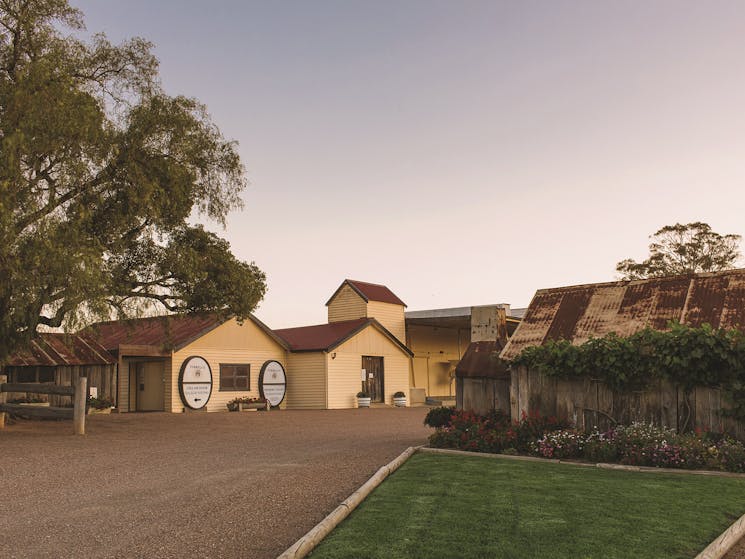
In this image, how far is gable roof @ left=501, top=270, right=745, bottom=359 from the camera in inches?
511

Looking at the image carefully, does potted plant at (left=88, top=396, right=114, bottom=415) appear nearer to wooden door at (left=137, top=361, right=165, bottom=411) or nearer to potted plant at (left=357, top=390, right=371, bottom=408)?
wooden door at (left=137, top=361, right=165, bottom=411)

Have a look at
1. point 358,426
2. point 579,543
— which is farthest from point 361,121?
point 579,543

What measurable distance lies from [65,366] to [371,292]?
15933 millimetres

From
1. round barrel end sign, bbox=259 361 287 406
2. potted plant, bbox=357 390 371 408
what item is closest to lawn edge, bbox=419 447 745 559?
round barrel end sign, bbox=259 361 287 406

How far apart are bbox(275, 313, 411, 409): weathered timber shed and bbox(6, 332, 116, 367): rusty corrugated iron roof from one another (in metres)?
9.03

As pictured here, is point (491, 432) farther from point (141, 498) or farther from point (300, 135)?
point (300, 135)

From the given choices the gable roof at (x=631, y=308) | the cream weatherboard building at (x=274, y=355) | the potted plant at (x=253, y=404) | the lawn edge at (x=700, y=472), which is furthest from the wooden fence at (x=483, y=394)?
the potted plant at (x=253, y=404)

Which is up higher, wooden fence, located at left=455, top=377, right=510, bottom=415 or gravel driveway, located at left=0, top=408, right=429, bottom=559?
wooden fence, located at left=455, top=377, right=510, bottom=415

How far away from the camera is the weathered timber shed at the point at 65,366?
85.8 ft

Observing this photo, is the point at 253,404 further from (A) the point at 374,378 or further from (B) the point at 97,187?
(B) the point at 97,187

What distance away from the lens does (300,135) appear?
69.9 feet

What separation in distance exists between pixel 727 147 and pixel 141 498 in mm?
16988

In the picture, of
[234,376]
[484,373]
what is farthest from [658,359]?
[234,376]

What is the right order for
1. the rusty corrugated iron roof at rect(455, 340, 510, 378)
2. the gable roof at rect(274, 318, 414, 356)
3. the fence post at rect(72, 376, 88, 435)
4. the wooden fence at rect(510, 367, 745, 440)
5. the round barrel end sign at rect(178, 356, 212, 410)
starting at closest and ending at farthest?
1. the wooden fence at rect(510, 367, 745, 440)
2. the rusty corrugated iron roof at rect(455, 340, 510, 378)
3. the fence post at rect(72, 376, 88, 435)
4. the round barrel end sign at rect(178, 356, 212, 410)
5. the gable roof at rect(274, 318, 414, 356)
